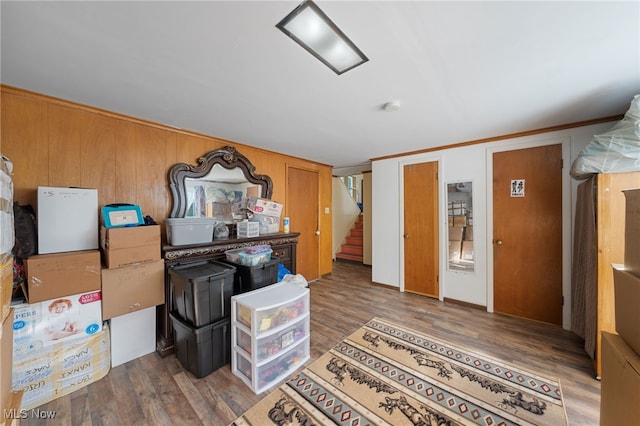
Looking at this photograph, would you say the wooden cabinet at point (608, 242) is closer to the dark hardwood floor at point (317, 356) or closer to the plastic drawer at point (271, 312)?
the dark hardwood floor at point (317, 356)

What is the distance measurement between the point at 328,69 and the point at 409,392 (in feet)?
7.74

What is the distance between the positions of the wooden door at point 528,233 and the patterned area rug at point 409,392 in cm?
127

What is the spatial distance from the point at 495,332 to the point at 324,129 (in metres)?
2.97

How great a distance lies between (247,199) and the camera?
10.2ft

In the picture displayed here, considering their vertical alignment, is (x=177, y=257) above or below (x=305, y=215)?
below

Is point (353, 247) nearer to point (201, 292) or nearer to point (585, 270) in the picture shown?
point (585, 270)

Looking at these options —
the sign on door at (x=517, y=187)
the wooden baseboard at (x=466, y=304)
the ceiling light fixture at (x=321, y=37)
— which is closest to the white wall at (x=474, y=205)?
the wooden baseboard at (x=466, y=304)

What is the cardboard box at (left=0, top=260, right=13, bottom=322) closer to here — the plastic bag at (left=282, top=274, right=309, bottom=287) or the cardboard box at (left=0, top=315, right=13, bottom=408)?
the cardboard box at (left=0, top=315, right=13, bottom=408)

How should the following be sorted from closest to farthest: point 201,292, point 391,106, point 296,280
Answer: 1. point 201,292
2. point 391,106
3. point 296,280

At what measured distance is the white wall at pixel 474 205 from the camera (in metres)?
2.49

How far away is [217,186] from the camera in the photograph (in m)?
2.82

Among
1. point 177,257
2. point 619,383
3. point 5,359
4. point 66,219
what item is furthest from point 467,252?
point 66,219

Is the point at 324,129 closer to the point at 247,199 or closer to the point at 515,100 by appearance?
the point at 247,199

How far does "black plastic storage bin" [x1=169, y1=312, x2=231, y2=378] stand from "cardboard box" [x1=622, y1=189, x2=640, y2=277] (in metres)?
2.52
